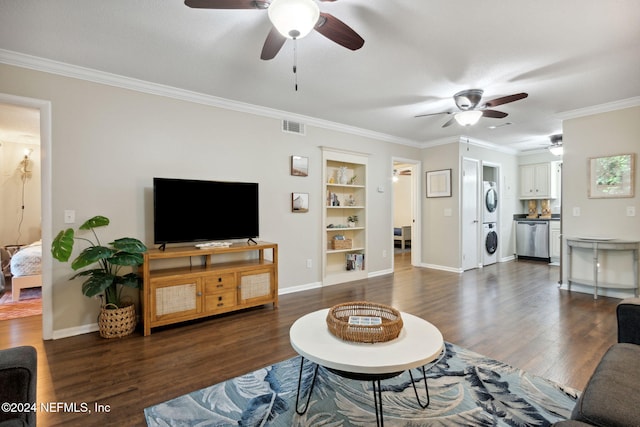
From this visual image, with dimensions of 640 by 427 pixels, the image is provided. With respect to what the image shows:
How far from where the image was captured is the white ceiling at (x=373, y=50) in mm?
2111

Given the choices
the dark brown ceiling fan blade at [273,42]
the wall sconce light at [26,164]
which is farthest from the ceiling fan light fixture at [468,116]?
the wall sconce light at [26,164]

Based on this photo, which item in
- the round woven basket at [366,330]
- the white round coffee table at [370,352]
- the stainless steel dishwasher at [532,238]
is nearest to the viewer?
the white round coffee table at [370,352]

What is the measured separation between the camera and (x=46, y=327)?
9.23 feet

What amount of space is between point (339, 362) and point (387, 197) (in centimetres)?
447

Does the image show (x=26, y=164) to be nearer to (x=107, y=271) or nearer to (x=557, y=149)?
(x=107, y=271)

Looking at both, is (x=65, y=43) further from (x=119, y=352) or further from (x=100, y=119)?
(x=119, y=352)

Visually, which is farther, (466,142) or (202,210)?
(466,142)

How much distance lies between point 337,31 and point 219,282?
2587 millimetres

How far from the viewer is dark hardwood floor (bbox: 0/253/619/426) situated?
6.65 ft

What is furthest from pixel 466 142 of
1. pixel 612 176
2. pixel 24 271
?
pixel 24 271

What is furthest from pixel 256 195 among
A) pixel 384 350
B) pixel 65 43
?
Result: pixel 384 350

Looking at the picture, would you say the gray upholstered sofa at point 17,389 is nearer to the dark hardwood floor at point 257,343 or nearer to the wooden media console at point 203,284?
the dark hardwood floor at point 257,343

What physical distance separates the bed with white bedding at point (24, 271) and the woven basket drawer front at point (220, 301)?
2.83 meters

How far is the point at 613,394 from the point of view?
3.83 feet
